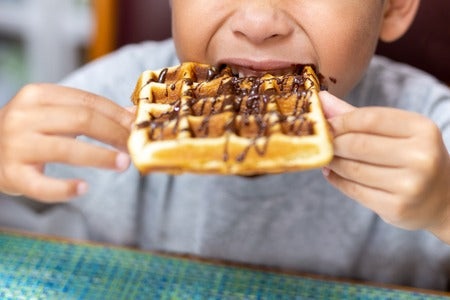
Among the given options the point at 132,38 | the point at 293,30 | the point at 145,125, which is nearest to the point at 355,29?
the point at 293,30

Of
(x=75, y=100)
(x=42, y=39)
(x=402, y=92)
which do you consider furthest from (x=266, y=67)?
(x=42, y=39)

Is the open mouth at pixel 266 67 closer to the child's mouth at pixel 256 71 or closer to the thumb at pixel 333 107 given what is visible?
Answer: the child's mouth at pixel 256 71

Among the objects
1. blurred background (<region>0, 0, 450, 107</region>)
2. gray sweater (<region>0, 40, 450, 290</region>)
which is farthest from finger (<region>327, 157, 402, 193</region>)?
blurred background (<region>0, 0, 450, 107</region>)

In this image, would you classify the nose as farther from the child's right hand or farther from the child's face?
the child's right hand

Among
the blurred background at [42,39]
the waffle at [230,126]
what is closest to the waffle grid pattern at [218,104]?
the waffle at [230,126]

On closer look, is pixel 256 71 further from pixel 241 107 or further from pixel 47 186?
pixel 47 186

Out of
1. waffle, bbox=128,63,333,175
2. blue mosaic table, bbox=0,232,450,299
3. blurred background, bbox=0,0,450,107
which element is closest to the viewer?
waffle, bbox=128,63,333,175
